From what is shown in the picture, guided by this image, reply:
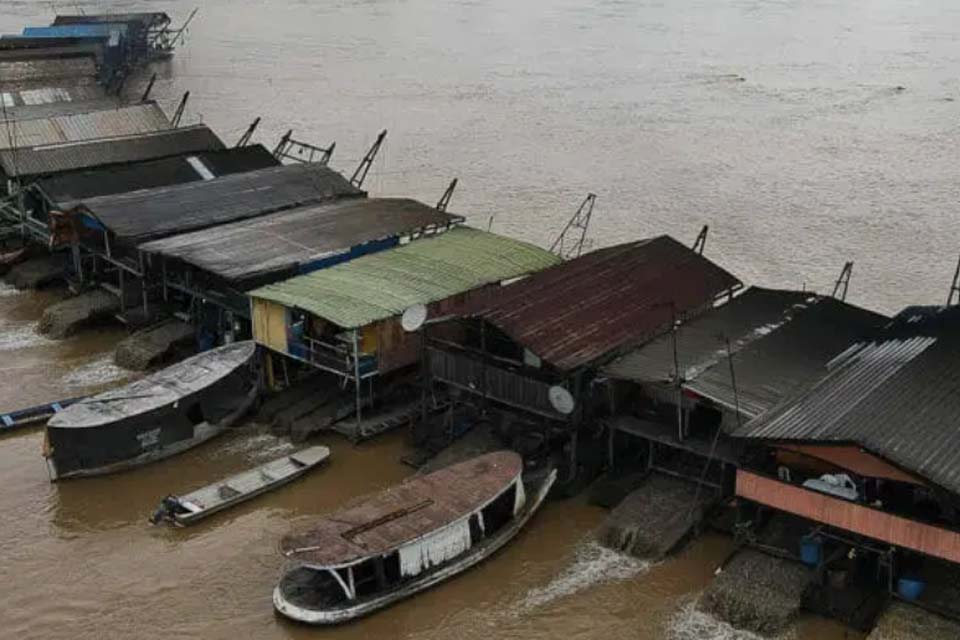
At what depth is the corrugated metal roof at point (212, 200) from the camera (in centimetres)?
3219

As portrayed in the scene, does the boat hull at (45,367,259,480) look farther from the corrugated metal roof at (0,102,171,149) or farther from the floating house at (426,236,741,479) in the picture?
the corrugated metal roof at (0,102,171,149)

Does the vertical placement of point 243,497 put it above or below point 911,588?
below

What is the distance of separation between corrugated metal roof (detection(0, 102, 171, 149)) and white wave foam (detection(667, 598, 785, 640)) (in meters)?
32.6

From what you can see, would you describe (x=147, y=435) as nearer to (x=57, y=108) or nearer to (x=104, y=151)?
(x=104, y=151)

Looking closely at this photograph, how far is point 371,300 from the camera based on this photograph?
2611cm

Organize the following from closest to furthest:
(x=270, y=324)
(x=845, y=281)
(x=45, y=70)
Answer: (x=270, y=324), (x=845, y=281), (x=45, y=70)

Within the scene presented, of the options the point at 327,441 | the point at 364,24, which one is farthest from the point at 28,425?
the point at 364,24

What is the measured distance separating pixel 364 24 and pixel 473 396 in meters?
83.8

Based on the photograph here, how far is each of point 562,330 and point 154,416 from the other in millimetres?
9539

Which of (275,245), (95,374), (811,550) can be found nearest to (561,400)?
(811,550)

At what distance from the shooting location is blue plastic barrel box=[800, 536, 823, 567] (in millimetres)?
19719

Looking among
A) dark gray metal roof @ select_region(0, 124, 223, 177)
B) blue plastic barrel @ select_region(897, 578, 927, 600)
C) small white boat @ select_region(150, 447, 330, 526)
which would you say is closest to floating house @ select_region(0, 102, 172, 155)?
dark gray metal roof @ select_region(0, 124, 223, 177)

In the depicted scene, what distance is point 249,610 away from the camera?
20141 mm

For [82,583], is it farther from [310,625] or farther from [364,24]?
[364,24]
